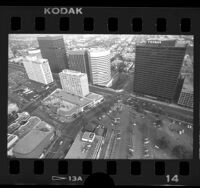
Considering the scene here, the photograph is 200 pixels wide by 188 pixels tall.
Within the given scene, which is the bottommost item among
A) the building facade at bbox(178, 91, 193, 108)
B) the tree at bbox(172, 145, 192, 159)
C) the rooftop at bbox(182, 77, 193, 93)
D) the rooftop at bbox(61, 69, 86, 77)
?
the tree at bbox(172, 145, 192, 159)

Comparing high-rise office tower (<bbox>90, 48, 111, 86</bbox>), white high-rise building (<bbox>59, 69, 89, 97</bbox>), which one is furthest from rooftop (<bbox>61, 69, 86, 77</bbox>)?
high-rise office tower (<bbox>90, 48, 111, 86</bbox>)

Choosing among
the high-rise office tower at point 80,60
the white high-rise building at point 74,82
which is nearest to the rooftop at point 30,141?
the white high-rise building at point 74,82

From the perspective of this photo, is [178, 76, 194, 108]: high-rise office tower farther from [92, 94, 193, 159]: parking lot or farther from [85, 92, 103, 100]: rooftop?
[85, 92, 103, 100]: rooftop

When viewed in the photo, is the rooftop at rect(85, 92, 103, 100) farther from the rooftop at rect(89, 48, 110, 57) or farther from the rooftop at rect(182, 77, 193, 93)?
the rooftop at rect(182, 77, 193, 93)

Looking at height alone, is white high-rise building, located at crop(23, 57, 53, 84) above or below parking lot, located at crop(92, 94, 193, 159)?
above

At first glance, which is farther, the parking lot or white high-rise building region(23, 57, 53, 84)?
white high-rise building region(23, 57, 53, 84)
